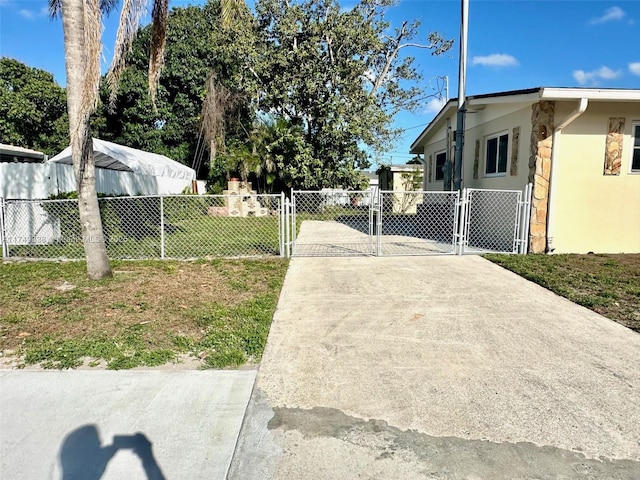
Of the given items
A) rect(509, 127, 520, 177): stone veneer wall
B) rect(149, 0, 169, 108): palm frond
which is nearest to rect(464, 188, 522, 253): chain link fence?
rect(509, 127, 520, 177): stone veneer wall

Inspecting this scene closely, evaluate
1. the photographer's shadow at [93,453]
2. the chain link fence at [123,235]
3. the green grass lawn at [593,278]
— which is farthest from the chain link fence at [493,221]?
the photographer's shadow at [93,453]

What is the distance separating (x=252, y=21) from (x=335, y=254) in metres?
17.4

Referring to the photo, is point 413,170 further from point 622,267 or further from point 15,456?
point 15,456

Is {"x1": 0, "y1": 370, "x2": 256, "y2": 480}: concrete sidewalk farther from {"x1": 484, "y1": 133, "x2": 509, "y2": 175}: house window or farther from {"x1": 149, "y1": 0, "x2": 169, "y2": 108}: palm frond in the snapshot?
{"x1": 484, "y1": 133, "x2": 509, "y2": 175}: house window

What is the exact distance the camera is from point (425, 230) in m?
12.9

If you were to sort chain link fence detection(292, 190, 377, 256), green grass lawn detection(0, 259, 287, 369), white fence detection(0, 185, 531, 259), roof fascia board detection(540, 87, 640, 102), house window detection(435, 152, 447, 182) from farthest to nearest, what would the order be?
house window detection(435, 152, 447, 182), chain link fence detection(292, 190, 377, 256), white fence detection(0, 185, 531, 259), roof fascia board detection(540, 87, 640, 102), green grass lawn detection(0, 259, 287, 369)

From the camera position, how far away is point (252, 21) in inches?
821

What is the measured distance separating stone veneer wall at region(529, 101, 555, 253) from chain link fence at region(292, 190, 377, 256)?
3.44 meters

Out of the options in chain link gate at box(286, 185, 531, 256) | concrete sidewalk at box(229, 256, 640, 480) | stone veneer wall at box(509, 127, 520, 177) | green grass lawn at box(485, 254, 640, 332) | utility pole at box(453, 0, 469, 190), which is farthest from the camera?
utility pole at box(453, 0, 469, 190)

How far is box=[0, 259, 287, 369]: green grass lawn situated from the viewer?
374 cm

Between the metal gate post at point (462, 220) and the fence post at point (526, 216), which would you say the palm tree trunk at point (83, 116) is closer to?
the metal gate post at point (462, 220)

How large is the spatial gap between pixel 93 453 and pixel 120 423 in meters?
0.28

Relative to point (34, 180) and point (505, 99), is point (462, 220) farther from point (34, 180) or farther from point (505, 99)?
point (34, 180)

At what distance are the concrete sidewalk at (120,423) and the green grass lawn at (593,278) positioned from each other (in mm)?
4607
